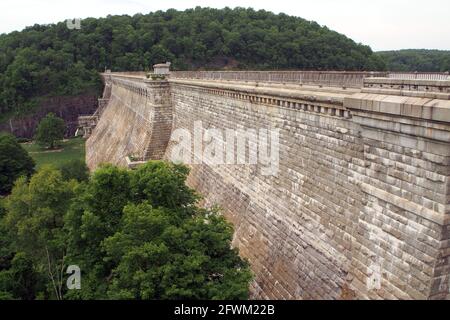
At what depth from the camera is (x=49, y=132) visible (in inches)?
2734

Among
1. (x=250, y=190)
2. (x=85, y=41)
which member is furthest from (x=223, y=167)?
(x=85, y=41)

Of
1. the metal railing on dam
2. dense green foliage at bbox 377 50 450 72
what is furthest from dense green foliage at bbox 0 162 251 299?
dense green foliage at bbox 377 50 450 72

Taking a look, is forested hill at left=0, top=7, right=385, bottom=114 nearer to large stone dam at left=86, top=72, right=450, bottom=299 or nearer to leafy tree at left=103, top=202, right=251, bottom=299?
large stone dam at left=86, top=72, right=450, bottom=299

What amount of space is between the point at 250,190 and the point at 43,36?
94.3 metres

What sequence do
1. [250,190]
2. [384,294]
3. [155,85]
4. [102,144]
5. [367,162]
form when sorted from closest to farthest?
[384,294] → [367,162] → [250,190] → [155,85] → [102,144]

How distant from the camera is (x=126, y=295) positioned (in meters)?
11.2

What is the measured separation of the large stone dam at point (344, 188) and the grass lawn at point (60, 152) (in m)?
46.3

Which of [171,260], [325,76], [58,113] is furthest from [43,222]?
[58,113]

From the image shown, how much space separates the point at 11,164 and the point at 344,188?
43.3m

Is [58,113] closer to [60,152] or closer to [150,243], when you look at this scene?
[60,152]

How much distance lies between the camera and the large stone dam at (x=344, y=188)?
902 centimetres

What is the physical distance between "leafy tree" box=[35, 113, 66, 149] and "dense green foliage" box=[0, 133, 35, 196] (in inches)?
824

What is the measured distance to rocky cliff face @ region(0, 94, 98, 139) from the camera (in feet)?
261
